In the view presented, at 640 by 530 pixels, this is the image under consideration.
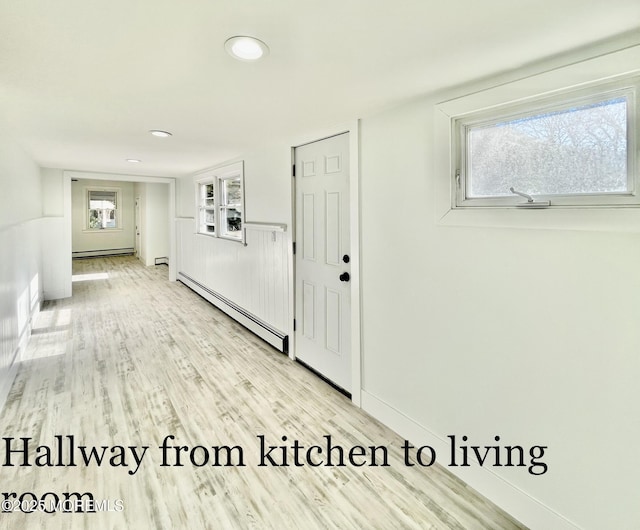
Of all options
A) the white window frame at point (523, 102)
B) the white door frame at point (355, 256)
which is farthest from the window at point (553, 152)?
the white door frame at point (355, 256)

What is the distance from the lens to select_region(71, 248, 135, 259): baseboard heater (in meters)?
9.60

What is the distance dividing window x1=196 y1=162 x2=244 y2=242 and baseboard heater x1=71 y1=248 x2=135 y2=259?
6.53 metres

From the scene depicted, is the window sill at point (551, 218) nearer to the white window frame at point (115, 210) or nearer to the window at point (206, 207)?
the window at point (206, 207)

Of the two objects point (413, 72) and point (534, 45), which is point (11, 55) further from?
point (534, 45)

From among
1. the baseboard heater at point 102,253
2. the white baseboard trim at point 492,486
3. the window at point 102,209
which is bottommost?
the white baseboard trim at point 492,486

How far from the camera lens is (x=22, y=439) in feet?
6.60

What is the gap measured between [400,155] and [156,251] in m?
8.11

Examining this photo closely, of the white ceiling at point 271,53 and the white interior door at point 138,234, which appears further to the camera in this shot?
the white interior door at point 138,234

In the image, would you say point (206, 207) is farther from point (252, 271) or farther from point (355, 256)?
point (355, 256)

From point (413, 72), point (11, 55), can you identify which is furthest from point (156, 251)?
point (413, 72)

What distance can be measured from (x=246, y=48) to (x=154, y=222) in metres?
8.29

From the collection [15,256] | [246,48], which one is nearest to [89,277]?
[15,256]

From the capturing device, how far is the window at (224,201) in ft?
13.9

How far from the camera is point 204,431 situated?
2111 mm
